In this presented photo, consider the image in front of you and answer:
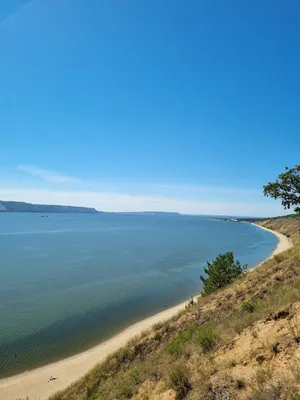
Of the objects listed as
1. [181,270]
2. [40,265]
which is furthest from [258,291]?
[40,265]

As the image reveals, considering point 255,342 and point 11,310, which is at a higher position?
point 255,342

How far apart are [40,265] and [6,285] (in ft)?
52.8

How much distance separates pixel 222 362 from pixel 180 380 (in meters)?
1.33

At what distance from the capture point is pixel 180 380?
300 inches

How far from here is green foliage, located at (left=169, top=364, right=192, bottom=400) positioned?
7.13m

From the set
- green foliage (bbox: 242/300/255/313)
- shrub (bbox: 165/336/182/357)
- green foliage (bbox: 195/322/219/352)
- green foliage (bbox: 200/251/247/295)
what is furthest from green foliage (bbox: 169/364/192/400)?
green foliage (bbox: 200/251/247/295)

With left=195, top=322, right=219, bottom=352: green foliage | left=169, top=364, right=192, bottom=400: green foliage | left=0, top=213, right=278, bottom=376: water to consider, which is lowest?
left=0, top=213, right=278, bottom=376: water

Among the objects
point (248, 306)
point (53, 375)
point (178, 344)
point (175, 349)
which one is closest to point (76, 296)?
point (53, 375)

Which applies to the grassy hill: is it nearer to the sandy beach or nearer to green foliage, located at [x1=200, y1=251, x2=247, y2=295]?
the sandy beach

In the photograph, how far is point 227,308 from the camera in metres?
14.4

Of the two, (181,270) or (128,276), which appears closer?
(128,276)

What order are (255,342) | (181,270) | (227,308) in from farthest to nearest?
(181,270)
(227,308)
(255,342)

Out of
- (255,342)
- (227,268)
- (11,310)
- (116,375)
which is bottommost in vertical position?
(11,310)

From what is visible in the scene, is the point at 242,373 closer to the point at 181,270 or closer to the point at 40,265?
the point at 181,270
